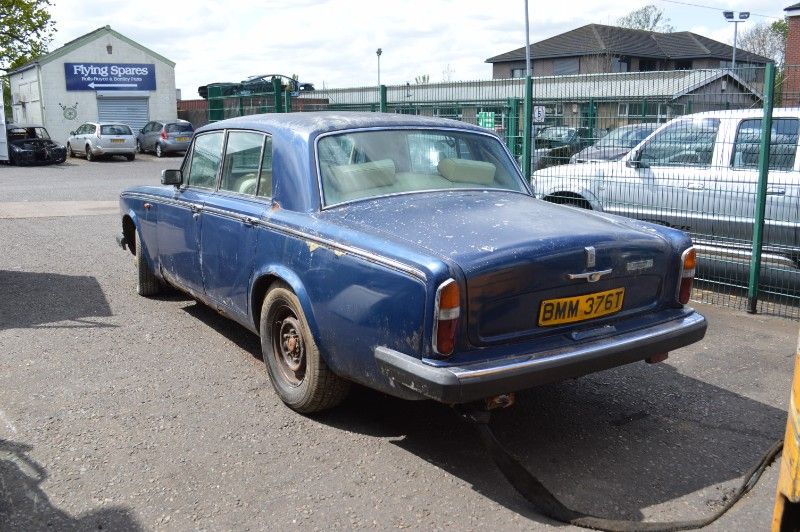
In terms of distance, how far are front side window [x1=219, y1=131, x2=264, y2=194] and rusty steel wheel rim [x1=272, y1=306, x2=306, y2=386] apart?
93 centimetres

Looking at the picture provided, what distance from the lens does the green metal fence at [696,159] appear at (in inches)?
269

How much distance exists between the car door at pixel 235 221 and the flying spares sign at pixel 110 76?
35052 millimetres

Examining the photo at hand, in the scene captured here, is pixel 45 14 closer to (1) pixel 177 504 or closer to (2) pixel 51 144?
(2) pixel 51 144

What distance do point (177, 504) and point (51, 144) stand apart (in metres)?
26.2

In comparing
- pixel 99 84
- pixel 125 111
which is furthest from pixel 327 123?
pixel 125 111

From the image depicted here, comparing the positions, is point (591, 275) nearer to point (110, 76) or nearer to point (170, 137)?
point (170, 137)

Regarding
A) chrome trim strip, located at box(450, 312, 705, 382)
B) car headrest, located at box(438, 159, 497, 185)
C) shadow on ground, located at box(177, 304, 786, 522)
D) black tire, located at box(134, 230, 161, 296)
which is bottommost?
shadow on ground, located at box(177, 304, 786, 522)

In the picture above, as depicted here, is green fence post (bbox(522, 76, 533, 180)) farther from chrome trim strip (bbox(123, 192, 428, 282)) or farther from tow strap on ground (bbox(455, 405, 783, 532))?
tow strap on ground (bbox(455, 405, 783, 532))

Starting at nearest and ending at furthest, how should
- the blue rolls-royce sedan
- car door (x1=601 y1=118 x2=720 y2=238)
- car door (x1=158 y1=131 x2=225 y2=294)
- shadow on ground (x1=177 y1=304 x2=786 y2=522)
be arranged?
1. the blue rolls-royce sedan
2. shadow on ground (x1=177 y1=304 x2=786 y2=522)
3. car door (x1=158 y1=131 x2=225 y2=294)
4. car door (x1=601 y1=118 x2=720 y2=238)

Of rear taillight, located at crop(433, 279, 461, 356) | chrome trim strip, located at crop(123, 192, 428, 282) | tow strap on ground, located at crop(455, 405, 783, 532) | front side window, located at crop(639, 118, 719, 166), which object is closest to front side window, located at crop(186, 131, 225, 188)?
chrome trim strip, located at crop(123, 192, 428, 282)

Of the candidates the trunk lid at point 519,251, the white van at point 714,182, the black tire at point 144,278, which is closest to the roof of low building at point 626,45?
the white van at point 714,182

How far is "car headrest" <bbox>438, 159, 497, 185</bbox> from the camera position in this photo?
4.93 metres

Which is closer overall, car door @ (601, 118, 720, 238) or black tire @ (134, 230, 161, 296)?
black tire @ (134, 230, 161, 296)

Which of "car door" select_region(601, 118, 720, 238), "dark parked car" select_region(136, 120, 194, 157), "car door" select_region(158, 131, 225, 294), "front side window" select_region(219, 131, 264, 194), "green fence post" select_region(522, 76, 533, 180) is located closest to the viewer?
"front side window" select_region(219, 131, 264, 194)
